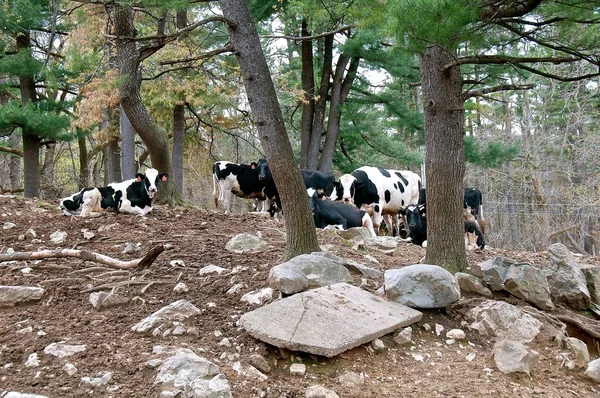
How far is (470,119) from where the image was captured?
2502cm

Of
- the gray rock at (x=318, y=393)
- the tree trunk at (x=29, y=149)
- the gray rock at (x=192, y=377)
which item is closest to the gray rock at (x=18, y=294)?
the gray rock at (x=192, y=377)

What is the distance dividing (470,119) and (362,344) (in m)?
23.6

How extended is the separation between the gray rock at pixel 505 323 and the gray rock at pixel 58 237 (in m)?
5.10

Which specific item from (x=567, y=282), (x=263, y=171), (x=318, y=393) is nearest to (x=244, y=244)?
(x=318, y=393)

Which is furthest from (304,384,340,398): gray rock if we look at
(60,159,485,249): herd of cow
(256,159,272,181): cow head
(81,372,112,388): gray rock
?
(256,159,272,181): cow head

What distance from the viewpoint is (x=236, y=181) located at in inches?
529

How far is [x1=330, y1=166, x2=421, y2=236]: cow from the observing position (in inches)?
475

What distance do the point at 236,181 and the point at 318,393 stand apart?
1083 cm

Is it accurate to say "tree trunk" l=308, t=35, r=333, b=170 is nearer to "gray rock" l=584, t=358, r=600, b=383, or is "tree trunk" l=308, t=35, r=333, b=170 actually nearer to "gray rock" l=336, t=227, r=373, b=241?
"gray rock" l=336, t=227, r=373, b=241

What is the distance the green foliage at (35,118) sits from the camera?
35.7 feet

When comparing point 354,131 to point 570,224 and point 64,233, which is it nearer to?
point 570,224

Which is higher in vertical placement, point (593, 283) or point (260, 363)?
point (593, 283)

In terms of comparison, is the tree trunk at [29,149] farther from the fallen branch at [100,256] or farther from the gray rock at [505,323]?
the gray rock at [505,323]

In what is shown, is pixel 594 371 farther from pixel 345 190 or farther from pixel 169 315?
pixel 345 190
